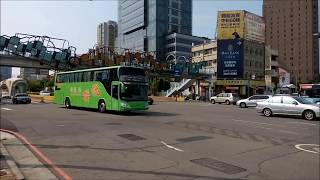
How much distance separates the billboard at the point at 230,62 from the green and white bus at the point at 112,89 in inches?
2029

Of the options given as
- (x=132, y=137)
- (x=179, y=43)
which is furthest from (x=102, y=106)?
(x=179, y=43)

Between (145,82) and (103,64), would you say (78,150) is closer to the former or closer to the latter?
(145,82)

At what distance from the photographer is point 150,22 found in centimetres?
13500

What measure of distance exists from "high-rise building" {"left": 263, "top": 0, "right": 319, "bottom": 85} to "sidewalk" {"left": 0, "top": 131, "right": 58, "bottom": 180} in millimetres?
113568

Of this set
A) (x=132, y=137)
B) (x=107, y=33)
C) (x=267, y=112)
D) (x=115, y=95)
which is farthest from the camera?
(x=107, y=33)

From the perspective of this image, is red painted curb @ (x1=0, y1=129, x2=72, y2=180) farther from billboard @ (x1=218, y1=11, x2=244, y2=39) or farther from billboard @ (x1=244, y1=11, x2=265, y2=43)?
billboard @ (x1=244, y1=11, x2=265, y2=43)

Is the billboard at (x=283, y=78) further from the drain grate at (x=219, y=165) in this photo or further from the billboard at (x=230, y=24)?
the drain grate at (x=219, y=165)

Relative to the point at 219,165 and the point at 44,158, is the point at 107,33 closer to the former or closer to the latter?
the point at 44,158

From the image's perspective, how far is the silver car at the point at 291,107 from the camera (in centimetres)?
2397

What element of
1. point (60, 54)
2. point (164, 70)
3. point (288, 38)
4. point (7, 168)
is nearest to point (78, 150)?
point (7, 168)

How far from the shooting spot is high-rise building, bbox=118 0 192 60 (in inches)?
5202

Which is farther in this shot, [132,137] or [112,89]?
[112,89]

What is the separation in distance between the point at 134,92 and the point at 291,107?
33.3 ft

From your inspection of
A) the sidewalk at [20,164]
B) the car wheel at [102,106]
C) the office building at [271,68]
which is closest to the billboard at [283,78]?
the office building at [271,68]
